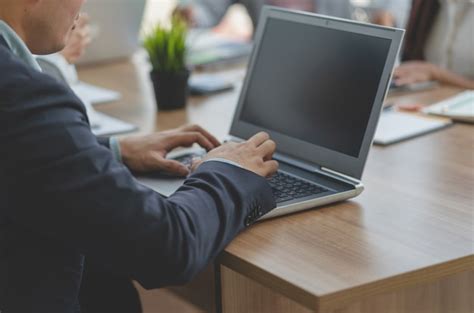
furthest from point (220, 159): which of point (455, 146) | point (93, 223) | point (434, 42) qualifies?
point (434, 42)

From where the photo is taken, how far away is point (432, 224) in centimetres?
124

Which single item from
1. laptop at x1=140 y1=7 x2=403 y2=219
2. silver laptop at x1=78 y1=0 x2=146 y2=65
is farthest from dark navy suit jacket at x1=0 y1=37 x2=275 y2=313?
silver laptop at x1=78 y1=0 x2=146 y2=65

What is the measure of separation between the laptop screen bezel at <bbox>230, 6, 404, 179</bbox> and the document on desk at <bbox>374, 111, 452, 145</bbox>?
10.5 inches

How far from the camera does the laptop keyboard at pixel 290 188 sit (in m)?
1.32

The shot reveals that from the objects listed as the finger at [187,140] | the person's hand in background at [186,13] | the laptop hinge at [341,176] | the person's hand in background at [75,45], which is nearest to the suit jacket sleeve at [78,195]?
the laptop hinge at [341,176]

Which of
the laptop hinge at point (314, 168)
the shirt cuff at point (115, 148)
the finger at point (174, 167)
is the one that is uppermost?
the laptop hinge at point (314, 168)

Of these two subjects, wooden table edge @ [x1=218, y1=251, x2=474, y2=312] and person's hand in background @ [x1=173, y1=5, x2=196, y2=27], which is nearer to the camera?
wooden table edge @ [x1=218, y1=251, x2=474, y2=312]

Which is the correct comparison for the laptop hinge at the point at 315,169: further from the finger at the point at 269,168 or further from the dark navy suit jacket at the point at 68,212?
the dark navy suit jacket at the point at 68,212

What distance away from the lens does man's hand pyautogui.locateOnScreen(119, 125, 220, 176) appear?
1459 mm

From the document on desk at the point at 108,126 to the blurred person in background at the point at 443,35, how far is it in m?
0.82

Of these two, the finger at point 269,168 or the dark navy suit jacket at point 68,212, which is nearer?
the dark navy suit jacket at point 68,212

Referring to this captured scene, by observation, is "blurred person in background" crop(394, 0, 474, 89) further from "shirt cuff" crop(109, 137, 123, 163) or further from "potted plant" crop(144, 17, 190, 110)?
"shirt cuff" crop(109, 137, 123, 163)

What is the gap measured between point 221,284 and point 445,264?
0.35 m

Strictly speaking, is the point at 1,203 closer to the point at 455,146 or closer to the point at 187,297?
the point at 187,297
